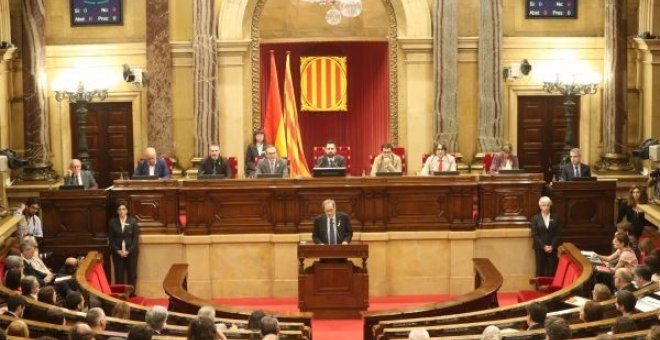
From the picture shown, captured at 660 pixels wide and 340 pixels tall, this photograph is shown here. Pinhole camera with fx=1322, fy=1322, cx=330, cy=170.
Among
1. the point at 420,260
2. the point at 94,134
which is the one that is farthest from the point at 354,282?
the point at 94,134

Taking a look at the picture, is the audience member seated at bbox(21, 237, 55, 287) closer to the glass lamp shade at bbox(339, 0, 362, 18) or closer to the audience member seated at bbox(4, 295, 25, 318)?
the audience member seated at bbox(4, 295, 25, 318)

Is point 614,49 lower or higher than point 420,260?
higher

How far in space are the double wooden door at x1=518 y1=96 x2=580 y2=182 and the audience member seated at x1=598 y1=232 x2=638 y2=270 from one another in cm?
620

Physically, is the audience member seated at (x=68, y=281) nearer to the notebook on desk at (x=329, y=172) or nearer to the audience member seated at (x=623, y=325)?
the notebook on desk at (x=329, y=172)

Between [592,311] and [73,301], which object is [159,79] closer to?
[73,301]

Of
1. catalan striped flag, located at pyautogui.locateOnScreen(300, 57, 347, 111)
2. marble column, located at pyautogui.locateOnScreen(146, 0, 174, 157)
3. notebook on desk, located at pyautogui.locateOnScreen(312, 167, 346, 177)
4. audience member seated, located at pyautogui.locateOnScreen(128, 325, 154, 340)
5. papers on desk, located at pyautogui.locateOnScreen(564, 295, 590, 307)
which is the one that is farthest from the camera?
catalan striped flag, located at pyautogui.locateOnScreen(300, 57, 347, 111)

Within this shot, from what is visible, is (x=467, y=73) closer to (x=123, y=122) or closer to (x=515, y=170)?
(x=515, y=170)

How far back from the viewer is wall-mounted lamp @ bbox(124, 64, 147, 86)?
2000 centimetres

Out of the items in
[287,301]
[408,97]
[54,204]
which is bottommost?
[287,301]

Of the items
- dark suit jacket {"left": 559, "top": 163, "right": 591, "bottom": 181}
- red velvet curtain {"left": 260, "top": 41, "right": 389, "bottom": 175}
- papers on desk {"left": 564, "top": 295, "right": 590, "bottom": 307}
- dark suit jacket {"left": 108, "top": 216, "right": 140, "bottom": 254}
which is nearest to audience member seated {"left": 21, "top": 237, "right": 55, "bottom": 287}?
dark suit jacket {"left": 108, "top": 216, "right": 140, "bottom": 254}

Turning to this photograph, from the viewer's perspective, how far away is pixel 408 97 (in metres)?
20.4

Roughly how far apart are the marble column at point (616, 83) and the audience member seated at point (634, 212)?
266 cm

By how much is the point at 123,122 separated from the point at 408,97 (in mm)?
4481

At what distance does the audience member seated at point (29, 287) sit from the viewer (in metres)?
12.9
